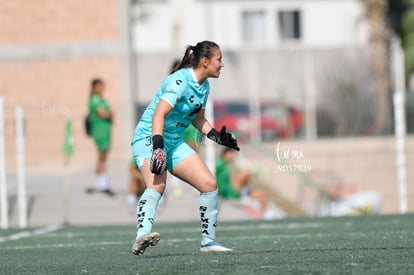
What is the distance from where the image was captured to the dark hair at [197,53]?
1080 cm

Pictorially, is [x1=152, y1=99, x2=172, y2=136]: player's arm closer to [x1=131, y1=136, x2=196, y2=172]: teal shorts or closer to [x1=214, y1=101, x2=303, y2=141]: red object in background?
[x1=131, y1=136, x2=196, y2=172]: teal shorts

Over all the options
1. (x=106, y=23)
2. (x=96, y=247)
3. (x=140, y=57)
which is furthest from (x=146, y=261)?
(x=140, y=57)

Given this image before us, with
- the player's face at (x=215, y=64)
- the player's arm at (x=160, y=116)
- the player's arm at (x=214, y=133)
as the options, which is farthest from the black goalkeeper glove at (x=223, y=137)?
the player's arm at (x=160, y=116)

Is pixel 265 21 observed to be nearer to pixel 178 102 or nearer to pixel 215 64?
pixel 215 64

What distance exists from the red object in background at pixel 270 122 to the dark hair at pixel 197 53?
13909 mm

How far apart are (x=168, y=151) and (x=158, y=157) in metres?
0.59

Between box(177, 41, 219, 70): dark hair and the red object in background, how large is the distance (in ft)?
45.6

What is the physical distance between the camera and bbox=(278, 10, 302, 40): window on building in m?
47.2

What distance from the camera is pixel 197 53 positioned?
10836mm

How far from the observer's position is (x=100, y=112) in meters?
22.4

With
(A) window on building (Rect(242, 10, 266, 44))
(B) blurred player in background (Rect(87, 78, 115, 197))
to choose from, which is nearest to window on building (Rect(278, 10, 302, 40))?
(A) window on building (Rect(242, 10, 266, 44))

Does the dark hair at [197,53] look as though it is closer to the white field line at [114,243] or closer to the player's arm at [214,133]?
the player's arm at [214,133]

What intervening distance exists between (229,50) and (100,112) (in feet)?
68.3

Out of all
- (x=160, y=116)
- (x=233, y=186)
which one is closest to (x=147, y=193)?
(x=160, y=116)
